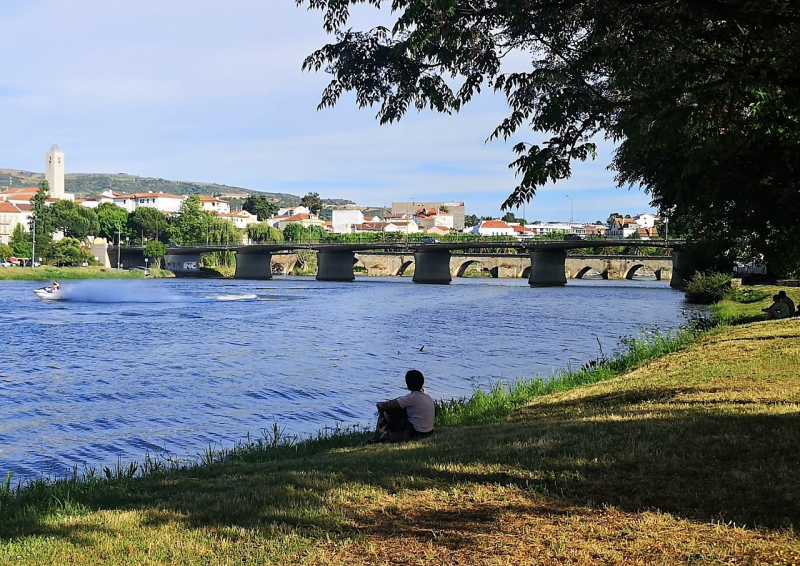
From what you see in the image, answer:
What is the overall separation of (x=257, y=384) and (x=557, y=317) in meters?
31.7

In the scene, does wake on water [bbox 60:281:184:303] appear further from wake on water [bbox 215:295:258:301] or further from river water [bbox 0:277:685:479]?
river water [bbox 0:277:685:479]

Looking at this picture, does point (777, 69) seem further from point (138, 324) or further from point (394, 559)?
point (138, 324)

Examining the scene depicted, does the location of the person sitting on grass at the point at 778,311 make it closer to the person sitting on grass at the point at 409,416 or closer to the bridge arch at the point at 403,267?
the person sitting on grass at the point at 409,416

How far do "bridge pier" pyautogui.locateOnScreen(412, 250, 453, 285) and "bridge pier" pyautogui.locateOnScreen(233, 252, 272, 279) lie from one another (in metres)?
26.2

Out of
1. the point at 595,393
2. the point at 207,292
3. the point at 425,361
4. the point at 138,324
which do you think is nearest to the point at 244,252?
the point at 207,292

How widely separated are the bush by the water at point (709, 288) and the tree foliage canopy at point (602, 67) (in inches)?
1885

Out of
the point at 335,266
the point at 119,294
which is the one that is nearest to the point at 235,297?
the point at 119,294

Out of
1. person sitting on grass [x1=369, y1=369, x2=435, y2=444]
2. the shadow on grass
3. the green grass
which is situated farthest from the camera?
the green grass

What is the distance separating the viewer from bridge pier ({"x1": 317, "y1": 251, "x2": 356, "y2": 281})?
127938mm

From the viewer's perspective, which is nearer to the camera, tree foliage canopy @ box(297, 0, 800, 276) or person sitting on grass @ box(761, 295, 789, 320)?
tree foliage canopy @ box(297, 0, 800, 276)

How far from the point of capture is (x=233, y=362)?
1240 inches

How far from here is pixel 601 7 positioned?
9.51m

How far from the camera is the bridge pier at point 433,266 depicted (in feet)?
399

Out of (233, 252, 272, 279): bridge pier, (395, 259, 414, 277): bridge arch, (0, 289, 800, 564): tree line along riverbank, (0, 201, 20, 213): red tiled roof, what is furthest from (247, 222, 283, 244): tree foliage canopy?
(0, 289, 800, 564): tree line along riverbank
